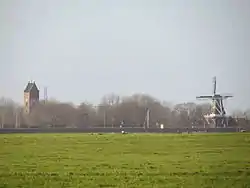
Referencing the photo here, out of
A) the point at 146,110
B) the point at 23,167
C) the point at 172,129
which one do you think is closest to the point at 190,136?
the point at 172,129

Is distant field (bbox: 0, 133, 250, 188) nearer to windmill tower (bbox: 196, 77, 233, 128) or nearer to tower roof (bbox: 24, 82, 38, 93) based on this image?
tower roof (bbox: 24, 82, 38, 93)

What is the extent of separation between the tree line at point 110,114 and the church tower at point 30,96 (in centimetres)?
7

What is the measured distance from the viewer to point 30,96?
545cm

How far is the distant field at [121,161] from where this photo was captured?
489cm

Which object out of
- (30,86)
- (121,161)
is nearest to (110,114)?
(121,161)

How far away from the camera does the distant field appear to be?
489 cm

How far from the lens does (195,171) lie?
5.23 metres

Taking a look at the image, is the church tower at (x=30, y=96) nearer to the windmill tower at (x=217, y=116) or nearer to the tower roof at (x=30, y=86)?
the tower roof at (x=30, y=86)

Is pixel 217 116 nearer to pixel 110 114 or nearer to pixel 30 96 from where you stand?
pixel 110 114

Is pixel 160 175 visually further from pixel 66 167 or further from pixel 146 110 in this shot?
pixel 146 110

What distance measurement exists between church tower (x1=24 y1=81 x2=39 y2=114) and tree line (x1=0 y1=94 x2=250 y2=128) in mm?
68

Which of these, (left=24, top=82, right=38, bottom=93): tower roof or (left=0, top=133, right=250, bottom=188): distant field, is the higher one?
(left=24, top=82, right=38, bottom=93): tower roof

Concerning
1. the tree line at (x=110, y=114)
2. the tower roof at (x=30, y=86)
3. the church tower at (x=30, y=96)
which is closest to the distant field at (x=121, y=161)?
the tree line at (x=110, y=114)

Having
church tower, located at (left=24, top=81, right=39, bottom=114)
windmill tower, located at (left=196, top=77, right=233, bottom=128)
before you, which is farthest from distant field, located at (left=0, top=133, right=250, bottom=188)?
windmill tower, located at (left=196, top=77, right=233, bottom=128)
